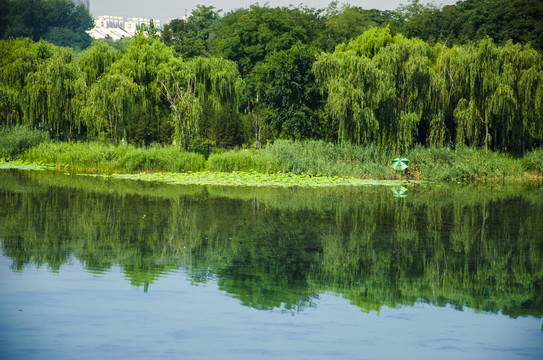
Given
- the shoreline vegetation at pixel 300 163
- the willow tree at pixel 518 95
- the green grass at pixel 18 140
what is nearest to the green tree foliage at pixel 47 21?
the green grass at pixel 18 140

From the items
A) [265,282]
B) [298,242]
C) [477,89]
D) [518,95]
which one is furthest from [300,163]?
[265,282]

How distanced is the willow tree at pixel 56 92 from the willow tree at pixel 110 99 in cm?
162

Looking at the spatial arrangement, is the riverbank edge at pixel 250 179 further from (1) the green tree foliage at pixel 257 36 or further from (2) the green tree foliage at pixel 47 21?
(2) the green tree foliage at pixel 47 21

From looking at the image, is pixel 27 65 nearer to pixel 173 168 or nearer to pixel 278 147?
pixel 173 168

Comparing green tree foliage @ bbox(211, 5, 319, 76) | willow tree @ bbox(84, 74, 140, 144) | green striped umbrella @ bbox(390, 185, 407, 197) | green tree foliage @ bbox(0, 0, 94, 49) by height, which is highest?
green tree foliage @ bbox(0, 0, 94, 49)

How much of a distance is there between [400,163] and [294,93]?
726 centimetres

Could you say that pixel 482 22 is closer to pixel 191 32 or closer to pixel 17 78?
pixel 191 32

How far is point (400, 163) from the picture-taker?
29.5 m

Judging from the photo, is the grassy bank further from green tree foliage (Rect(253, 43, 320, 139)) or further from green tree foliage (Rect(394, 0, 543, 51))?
green tree foliage (Rect(394, 0, 543, 51))

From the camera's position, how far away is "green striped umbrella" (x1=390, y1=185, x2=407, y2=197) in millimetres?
22766

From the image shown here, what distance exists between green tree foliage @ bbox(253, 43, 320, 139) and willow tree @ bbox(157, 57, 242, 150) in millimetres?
4173

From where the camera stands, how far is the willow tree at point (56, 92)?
33.2 metres

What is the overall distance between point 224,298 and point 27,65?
1195 inches

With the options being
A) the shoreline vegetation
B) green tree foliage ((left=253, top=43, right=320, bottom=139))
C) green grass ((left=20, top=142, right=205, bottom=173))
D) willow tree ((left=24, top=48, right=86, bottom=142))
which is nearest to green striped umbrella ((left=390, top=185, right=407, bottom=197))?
the shoreline vegetation
